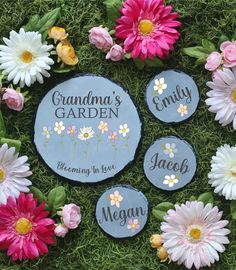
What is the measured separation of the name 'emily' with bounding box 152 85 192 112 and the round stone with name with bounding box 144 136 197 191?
63 mm

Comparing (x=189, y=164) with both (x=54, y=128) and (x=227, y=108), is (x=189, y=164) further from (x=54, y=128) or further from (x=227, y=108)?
(x=54, y=128)

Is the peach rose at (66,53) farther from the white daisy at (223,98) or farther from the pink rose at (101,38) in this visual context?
the white daisy at (223,98)

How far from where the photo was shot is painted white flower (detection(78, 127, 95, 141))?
1.18 m

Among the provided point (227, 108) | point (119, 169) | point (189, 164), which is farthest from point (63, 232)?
point (227, 108)

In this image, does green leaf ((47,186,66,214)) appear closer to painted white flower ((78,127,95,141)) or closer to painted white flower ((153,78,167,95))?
painted white flower ((78,127,95,141))

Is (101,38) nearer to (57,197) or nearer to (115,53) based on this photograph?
(115,53)

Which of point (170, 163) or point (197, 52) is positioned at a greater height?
point (197, 52)

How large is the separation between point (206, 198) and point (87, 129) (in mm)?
261

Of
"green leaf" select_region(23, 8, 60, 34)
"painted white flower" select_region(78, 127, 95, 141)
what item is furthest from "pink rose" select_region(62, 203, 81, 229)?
"green leaf" select_region(23, 8, 60, 34)

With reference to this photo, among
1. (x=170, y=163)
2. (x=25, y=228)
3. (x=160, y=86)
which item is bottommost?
(x=25, y=228)

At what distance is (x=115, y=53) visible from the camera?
3.82 feet

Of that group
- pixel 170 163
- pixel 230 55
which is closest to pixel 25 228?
pixel 170 163

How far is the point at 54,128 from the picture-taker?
119 centimetres

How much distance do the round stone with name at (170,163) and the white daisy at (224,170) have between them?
42 millimetres
